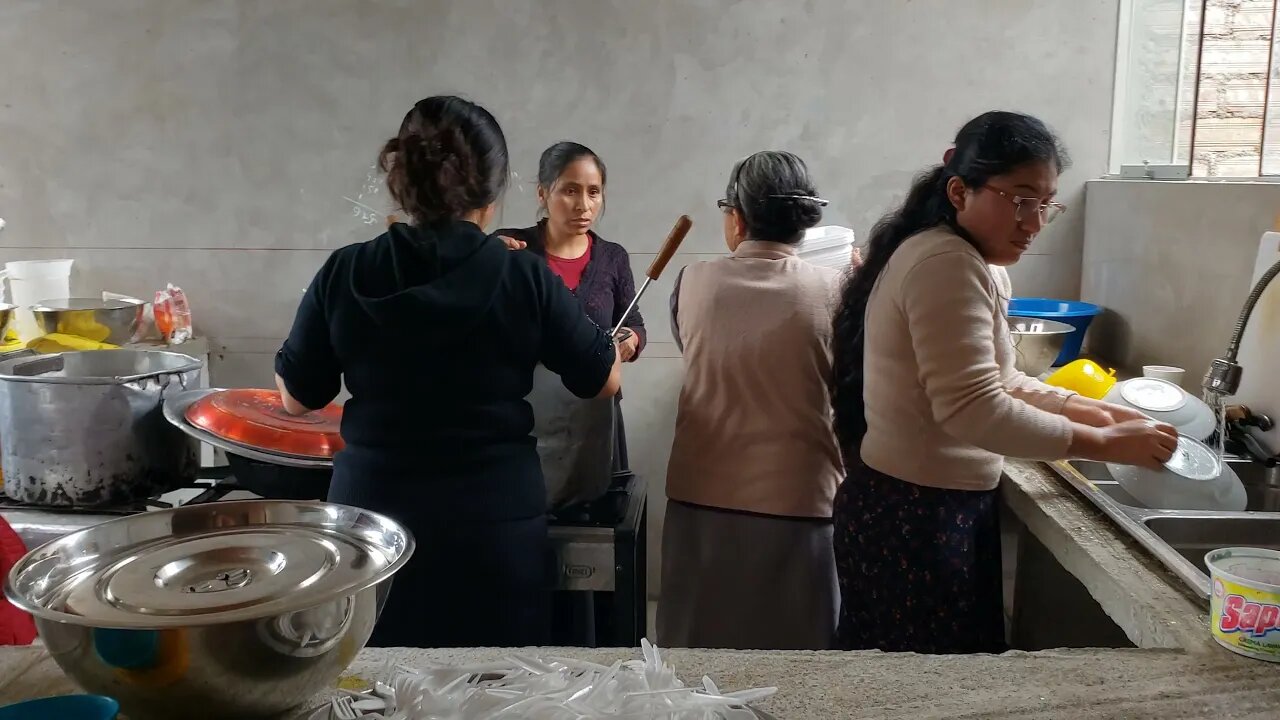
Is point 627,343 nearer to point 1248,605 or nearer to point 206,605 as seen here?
point 1248,605

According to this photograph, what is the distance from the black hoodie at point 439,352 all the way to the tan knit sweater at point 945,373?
445 mm

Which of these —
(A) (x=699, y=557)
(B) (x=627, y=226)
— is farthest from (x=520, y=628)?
(B) (x=627, y=226)

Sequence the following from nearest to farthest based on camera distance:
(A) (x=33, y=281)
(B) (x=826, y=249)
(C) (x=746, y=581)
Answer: (C) (x=746, y=581)
(B) (x=826, y=249)
(A) (x=33, y=281)

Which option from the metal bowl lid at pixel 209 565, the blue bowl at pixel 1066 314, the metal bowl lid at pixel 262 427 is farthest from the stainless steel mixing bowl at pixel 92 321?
the blue bowl at pixel 1066 314

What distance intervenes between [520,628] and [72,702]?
0.93 m

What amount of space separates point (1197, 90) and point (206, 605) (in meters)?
2.33

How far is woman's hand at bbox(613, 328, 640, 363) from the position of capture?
2.47 meters

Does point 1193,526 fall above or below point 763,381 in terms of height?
below

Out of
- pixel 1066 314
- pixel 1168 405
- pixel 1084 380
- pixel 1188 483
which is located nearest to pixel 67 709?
pixel 1188 483

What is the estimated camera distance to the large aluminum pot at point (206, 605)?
2.44 ft

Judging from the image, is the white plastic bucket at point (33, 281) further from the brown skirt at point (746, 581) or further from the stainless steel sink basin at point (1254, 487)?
the stainless steel sink basin at point (1254, 487)

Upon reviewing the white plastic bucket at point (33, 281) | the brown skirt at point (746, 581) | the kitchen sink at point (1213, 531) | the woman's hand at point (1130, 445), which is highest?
the white plastic bucket at point (33, 281)

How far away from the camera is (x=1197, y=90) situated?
2277 millimetres

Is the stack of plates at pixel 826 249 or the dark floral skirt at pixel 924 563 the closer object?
the dark floral skirt at pixel 924 563
